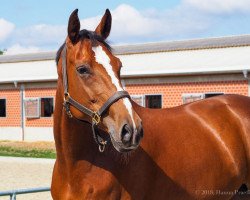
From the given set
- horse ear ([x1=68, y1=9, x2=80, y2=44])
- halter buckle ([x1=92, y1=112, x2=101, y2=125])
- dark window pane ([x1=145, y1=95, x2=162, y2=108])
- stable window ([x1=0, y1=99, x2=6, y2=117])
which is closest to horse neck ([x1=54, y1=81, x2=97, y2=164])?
halter buckle ([x1=92, y1=112, x2=101, y2=125])

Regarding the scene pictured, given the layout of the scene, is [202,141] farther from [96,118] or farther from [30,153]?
[30,153]

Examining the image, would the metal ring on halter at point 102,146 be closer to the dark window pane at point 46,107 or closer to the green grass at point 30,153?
the green grass at point 30,153

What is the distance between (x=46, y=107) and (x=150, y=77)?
6.23 meters

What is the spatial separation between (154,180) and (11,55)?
24988mm

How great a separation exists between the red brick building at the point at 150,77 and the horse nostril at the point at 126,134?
48.7 ft

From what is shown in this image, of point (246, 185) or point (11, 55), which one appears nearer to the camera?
point (246, 185)

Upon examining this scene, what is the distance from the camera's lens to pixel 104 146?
3221mm

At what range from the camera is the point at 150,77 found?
2012 centimetres

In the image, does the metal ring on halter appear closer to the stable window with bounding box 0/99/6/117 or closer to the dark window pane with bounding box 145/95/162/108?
the dark window pane with bounding box 145/95/162/108

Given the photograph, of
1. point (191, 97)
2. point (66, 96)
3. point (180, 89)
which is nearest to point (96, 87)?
point (66, 96)

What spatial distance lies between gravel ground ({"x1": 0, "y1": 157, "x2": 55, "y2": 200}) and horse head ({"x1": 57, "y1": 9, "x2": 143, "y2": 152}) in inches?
211

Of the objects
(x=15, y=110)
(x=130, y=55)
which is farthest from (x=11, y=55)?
(x=130, y=55)

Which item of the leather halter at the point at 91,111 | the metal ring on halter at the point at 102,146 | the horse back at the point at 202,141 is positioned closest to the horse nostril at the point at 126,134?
the leather halter at the point at 91,111

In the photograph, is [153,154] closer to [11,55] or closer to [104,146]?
[104,146]
